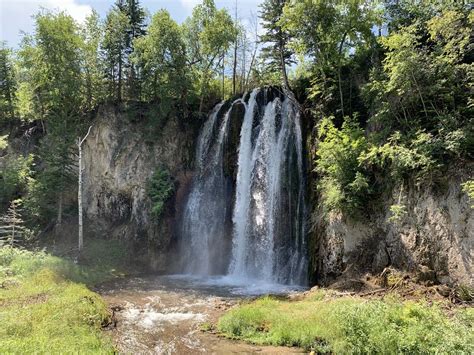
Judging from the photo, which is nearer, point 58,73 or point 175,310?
point 175,310

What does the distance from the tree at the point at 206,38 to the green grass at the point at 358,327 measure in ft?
66.9

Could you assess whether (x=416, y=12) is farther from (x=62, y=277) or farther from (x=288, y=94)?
(x=62, y=277)

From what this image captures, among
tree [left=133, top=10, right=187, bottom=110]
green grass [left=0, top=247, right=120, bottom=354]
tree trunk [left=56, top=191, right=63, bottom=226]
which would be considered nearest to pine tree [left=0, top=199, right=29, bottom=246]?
green grass [left=0, top=247, right=120, bottom=354]

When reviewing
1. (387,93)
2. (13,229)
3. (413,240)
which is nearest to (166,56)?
(13,229)

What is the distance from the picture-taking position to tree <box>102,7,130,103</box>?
30594 millimetres

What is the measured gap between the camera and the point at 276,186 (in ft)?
70.4

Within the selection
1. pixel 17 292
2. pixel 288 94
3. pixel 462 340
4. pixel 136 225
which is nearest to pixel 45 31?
pixel 136 225

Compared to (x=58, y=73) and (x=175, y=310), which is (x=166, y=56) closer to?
(x=58, y=73)

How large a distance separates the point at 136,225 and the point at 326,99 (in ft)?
52.8

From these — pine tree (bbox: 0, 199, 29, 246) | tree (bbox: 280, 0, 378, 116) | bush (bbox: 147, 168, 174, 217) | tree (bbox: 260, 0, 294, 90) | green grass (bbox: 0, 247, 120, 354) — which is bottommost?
green grass (bbox: 0, 247, 120, 354)

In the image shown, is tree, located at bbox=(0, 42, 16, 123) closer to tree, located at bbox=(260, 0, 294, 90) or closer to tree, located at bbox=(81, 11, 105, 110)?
tree, located at bbox=(81, 11, 105, 110)

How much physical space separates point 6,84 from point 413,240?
40080mm

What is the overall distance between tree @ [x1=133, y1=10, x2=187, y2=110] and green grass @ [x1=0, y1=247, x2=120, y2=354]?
570 inches

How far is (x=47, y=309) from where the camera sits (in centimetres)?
1205
